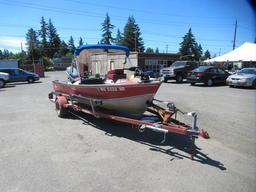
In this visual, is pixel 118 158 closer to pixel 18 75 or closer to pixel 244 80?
pixel 244 80

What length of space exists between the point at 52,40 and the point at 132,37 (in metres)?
38.7

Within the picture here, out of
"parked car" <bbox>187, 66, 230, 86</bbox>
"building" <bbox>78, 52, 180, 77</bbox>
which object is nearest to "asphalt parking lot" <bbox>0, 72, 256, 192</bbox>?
"building" <bbox>78, 52, 180, 77</bbox>

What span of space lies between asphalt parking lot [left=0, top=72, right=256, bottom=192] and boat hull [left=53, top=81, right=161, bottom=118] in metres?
0.63

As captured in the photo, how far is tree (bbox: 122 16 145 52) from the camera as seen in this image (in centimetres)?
8344

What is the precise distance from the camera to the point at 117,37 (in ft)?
331

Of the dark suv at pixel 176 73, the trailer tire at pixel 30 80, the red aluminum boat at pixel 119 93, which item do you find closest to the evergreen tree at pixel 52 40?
the trailer tire at pixel 30 80

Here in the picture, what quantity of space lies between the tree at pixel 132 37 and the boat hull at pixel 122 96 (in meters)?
76.0

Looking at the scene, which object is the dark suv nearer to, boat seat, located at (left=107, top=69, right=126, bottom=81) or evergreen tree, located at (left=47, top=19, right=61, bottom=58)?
boat seat, located at (left=107, top=69, right=126, bottom=81)

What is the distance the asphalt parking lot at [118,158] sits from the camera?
4.07 meters

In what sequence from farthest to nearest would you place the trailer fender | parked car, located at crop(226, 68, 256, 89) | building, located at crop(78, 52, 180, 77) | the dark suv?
the dark suv < parked car, located at crop(226, 68, 256, 89) < building, located at crop(78, 52, 180, 77) < the trailer fender

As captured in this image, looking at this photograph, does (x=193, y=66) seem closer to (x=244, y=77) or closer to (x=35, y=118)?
(x=244, y=77)

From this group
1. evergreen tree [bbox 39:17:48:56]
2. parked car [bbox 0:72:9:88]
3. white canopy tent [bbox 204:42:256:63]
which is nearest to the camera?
parked car [bbox 0:72:9:88]

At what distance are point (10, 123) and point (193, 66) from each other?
67.7ft

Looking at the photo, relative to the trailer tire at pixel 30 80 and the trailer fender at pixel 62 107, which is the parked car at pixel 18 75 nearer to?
the trailer tire at pixel 30 80
